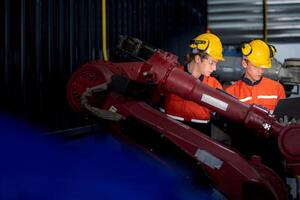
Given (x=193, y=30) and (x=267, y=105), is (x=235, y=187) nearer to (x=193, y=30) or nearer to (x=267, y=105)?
(x=267, y=105)

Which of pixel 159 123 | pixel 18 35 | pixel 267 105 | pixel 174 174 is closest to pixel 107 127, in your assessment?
pixel 159 123

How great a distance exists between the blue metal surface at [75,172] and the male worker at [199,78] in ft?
2.47

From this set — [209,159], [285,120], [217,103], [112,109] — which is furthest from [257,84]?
[112,109]

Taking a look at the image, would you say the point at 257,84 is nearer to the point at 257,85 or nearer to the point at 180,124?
the point at 257,85

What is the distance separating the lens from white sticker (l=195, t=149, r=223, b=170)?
2.51 metres

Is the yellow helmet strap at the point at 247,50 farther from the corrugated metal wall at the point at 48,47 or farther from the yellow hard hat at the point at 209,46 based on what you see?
the corrugated metal wall at the point at 48,47

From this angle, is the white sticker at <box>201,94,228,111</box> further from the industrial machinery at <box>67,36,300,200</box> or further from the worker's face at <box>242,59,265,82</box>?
the worker's face at <box>242,59,265,82</box>

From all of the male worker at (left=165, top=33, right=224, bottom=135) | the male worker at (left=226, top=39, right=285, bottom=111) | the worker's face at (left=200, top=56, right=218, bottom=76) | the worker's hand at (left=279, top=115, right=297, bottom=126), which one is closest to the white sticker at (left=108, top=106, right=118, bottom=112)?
the male worker at (left=165, top=33, right=224, bottom=135)

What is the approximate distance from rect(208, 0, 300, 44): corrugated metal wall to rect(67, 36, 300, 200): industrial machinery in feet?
11.7

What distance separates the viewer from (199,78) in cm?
366

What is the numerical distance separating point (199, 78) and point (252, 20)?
9.10 feet

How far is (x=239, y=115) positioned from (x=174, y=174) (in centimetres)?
57

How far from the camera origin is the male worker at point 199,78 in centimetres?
356

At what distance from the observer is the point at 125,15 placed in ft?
12.8
